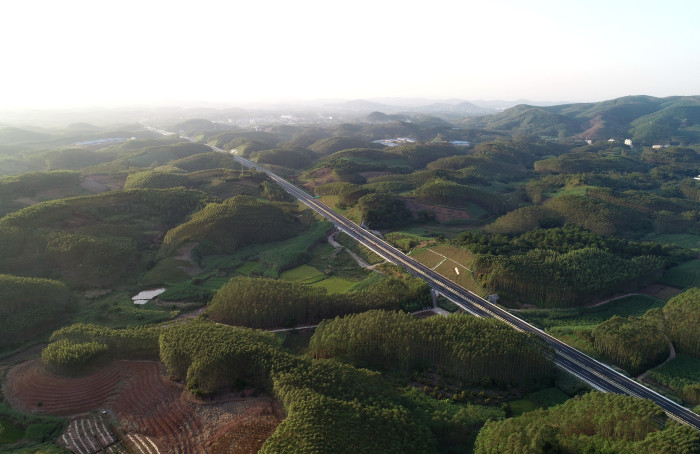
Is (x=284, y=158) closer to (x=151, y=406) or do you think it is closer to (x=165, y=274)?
(x=165, y=274)

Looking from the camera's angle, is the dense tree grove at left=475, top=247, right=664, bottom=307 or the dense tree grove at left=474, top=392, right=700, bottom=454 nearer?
the dense tree grove at left=474, top=392, right=700, bottom=454

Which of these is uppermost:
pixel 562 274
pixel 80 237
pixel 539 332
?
pixel 80 237

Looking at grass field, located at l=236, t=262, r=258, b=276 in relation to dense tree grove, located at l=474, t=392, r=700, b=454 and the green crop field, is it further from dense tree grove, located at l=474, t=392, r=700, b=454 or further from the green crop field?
dense tree grove, located at l=474, t=392, r=700, b=454

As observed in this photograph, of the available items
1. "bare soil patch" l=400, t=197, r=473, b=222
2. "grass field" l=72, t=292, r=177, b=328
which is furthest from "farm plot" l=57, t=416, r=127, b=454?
"bare soil patch" l=400, t=197, r=473, b=222

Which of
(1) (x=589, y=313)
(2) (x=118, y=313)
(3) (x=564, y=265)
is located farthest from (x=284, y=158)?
(1) (x=589, y=313)

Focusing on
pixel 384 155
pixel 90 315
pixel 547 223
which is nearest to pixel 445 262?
pixel 547 223

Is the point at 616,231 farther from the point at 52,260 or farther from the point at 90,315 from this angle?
the point at 52,260
